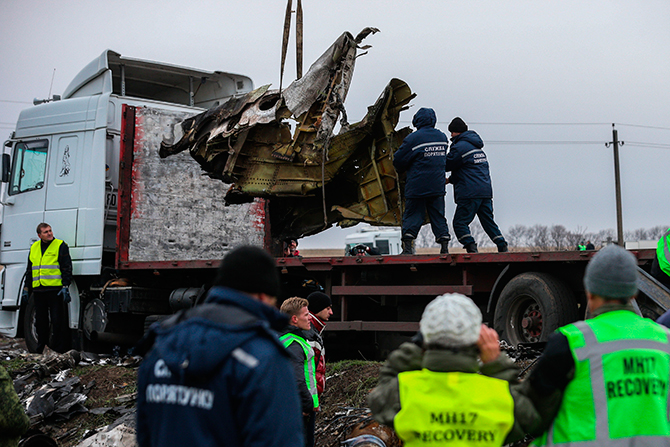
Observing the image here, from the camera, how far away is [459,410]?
2.07 metres

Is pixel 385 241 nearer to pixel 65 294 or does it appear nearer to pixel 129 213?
pixel 129 213

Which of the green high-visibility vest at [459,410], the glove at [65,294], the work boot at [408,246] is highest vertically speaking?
the work boot at [408,246]

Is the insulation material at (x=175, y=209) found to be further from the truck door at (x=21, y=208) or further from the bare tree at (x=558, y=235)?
the bare tree at (x=558, y=235)

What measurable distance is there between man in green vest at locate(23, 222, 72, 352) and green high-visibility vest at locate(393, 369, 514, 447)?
26.3 feet

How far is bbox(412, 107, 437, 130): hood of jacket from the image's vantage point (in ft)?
24.1

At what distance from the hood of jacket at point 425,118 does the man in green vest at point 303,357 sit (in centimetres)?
352

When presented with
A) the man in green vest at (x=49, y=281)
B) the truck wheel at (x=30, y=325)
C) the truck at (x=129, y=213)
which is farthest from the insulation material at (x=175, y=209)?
the truck wheel at (x=30, y=325)

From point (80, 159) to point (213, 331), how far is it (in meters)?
8.49

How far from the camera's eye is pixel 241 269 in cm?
207

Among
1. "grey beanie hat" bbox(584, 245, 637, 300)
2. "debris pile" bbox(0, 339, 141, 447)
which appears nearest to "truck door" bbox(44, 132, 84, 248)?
"debris pile" bbox(0, 339, 141, 447)

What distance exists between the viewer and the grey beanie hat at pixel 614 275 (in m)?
2.27

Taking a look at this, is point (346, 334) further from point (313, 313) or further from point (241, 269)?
point (241, 269)

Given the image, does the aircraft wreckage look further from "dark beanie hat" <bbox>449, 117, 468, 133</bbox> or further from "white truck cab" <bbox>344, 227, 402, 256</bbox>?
"white truck cab" <bbox>344, 227, 402, 256</bbox>

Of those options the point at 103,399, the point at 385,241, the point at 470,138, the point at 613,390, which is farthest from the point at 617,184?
the point at 613,390
